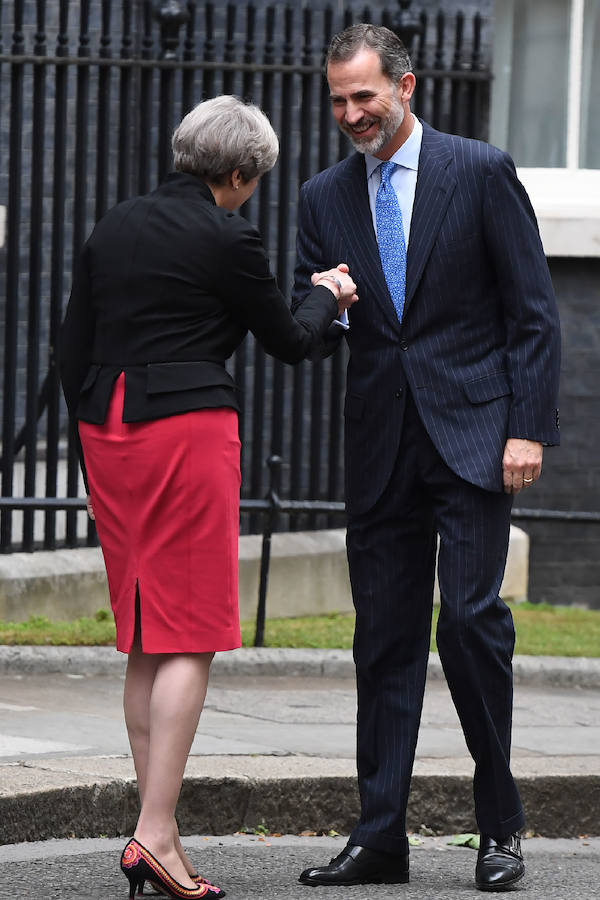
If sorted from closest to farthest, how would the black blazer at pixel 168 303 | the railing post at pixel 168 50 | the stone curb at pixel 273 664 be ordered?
the black blazer at pixel 168 303 < the stone curb at pixel 273 664 < the railing post at pixel 168 50

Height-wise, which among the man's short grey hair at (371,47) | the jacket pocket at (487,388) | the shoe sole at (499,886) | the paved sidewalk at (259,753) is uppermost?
the man's short grey hair at (371,47)

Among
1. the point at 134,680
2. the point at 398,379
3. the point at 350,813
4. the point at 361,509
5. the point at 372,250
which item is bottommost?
the point at 350,813

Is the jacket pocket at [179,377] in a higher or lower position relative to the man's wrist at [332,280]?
lower

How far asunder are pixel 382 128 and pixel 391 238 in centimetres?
27

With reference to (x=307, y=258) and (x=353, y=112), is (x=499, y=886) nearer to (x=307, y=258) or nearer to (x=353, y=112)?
(x=307, y=258)

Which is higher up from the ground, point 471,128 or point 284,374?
point 471,128

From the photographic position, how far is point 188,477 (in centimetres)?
372

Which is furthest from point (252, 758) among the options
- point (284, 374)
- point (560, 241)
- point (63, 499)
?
point (560, 241)

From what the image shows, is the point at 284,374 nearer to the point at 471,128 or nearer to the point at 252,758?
the point at 471,128

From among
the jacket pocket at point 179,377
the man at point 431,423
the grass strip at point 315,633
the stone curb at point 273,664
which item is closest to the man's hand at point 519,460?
the man at point 431,423

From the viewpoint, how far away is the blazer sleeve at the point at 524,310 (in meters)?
4.07

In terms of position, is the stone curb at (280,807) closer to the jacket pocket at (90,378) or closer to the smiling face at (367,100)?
the jacket pocket at (90,378)

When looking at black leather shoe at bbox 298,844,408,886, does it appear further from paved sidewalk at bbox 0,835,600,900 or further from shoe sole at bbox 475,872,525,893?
shoe sole at bbox 475,872,525,893

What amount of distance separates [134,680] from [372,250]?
1.21 meters
